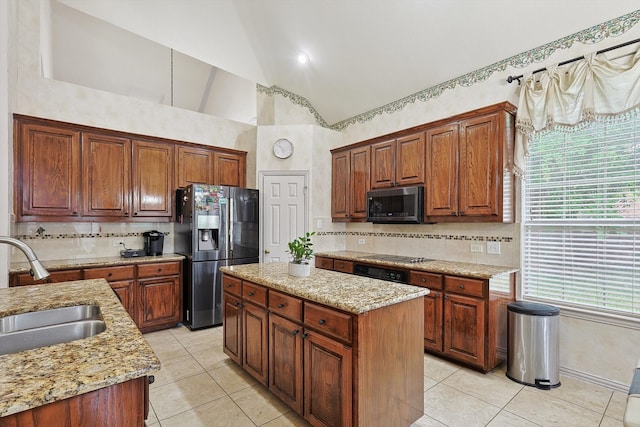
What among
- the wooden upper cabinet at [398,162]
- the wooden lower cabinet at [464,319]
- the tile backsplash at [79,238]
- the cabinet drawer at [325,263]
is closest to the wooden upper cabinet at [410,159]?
the wooden upper cabinet at [398,162]

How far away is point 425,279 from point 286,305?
165 cm

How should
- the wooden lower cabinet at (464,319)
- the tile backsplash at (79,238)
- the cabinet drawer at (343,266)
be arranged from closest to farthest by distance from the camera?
the wooden lower cabinet at (464,319) → the tile backsplash at (79,238) → the cabinet drawer at (343,266)

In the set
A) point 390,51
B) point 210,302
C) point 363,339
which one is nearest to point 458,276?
point 363,339

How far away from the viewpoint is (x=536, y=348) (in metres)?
2.59

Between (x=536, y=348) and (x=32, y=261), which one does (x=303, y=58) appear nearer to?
(x=32, y=261)

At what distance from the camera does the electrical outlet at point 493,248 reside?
324 cm

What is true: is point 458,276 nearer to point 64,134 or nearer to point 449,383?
point 449,383

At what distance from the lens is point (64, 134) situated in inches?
138

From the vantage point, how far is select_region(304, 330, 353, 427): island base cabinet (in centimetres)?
168

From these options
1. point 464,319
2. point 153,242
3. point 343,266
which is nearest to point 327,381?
point 464,319

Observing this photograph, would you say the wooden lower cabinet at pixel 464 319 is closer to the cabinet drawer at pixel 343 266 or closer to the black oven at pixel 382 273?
the black oven at pixel 382 273

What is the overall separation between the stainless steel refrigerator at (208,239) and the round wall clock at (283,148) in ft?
2.42

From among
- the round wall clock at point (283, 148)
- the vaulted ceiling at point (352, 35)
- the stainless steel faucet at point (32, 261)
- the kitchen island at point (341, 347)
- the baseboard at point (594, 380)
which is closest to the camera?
the stainless steel faucet at point (32, 261)

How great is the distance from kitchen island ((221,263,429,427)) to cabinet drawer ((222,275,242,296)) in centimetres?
26
